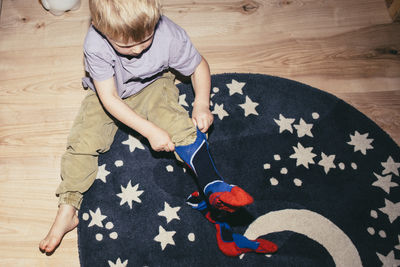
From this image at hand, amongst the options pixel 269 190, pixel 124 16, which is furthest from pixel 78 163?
pixel 269 190

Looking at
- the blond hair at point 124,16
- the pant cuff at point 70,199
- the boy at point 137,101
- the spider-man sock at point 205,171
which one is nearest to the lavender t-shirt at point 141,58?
the boy at point 137,101

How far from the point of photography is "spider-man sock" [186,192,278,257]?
97cm

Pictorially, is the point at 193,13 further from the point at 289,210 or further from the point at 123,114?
the point at 289,210

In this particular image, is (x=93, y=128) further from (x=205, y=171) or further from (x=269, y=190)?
(x=269, y=190)

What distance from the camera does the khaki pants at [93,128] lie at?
1005 millimetres

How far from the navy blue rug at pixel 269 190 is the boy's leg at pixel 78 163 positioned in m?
0.06

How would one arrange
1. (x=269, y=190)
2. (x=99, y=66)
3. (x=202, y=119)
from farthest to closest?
(x=269, y=190) < (x=202, y=119) < (x=99, y=66)

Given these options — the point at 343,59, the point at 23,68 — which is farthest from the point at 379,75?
the point at 23,68

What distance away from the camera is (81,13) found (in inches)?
54.2

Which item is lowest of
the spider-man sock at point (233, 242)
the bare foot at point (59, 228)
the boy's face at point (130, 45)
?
the bare foot at point (59, 228)

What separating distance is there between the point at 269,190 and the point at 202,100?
1.28 feet

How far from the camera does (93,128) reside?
1021 millimetres

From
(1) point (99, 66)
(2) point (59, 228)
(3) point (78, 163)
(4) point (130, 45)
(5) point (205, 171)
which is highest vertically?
(4) point (130, 45)

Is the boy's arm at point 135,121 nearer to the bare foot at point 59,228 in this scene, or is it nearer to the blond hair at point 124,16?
the blond hair at point 124,16
